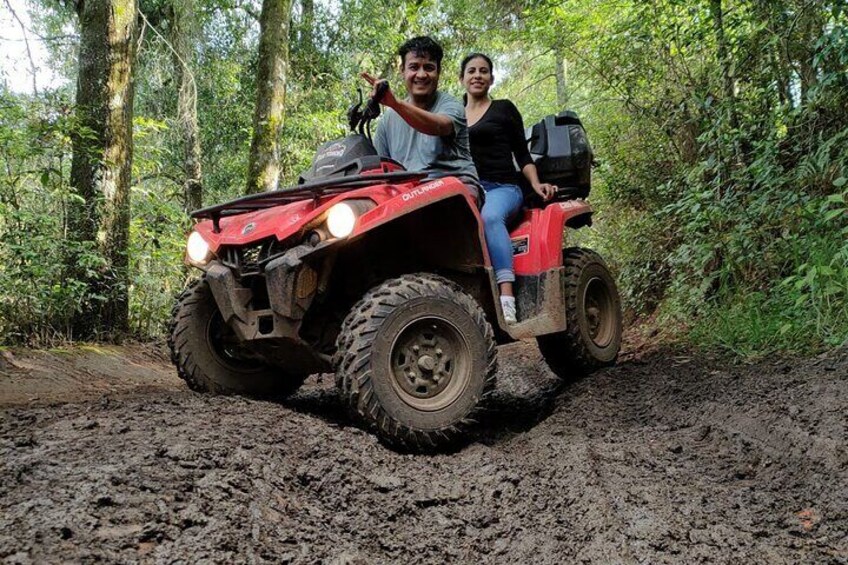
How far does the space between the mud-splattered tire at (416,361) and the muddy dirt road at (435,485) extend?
0.41 ft

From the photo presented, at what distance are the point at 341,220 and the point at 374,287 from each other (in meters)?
0.40

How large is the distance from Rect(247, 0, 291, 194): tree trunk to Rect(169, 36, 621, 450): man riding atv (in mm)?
4575

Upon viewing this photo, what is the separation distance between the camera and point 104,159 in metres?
5.86

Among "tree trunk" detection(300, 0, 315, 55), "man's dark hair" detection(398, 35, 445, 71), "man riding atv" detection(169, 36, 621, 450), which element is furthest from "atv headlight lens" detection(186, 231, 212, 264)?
"tree trunk" detection(300, 0, 315, 55)

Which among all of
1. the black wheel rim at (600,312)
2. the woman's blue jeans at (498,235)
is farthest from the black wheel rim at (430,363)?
the black wheel rim at (600,312)

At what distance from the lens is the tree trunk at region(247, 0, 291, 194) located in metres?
8.14

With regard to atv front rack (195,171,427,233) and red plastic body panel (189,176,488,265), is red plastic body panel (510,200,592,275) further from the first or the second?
atv front rack (195,171,427,233)

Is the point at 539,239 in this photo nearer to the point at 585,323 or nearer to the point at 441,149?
the point at 585,323

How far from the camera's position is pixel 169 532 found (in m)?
1.58

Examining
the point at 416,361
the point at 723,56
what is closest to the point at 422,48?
the point at 416,361

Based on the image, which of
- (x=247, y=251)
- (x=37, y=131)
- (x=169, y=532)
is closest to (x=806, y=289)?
(x=247, y=251)

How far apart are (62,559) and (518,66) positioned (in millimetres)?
20469

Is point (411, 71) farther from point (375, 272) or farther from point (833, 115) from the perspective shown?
point (833, 115)

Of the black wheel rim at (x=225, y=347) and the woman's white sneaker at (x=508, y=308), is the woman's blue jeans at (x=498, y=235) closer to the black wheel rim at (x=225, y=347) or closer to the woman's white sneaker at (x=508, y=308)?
the woman's white sneaker at (x=508, y=308)
